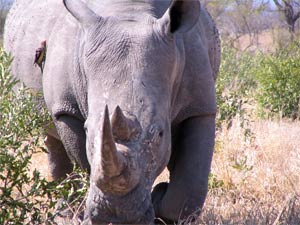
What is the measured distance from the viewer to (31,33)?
15.4 feet

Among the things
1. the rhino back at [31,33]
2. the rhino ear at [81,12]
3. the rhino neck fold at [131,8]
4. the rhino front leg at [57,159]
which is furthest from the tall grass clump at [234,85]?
the rhino ear at [81,12]

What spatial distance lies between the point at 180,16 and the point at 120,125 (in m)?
0.85

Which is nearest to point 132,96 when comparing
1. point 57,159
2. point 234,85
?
point 57,159

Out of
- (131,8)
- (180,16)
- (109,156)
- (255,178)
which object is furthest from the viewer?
(255,178)

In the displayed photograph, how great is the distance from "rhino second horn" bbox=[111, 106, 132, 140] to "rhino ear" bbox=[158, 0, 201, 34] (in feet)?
2.25

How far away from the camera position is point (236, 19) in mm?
31781

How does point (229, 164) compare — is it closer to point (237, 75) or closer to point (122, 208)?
point (122, 208)

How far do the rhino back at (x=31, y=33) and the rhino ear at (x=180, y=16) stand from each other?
111 centimetres

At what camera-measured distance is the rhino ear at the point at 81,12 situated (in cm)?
335

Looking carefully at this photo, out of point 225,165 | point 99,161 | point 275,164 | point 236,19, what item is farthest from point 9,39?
point 236,19

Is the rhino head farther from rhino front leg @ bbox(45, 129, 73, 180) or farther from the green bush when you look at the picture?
the green bush

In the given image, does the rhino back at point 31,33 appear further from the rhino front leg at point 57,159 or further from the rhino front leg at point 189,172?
the rhino front leg at point 189,172

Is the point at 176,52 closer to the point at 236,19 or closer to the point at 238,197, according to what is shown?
the point at 238,197

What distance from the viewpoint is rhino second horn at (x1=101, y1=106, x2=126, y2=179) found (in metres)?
2.62
